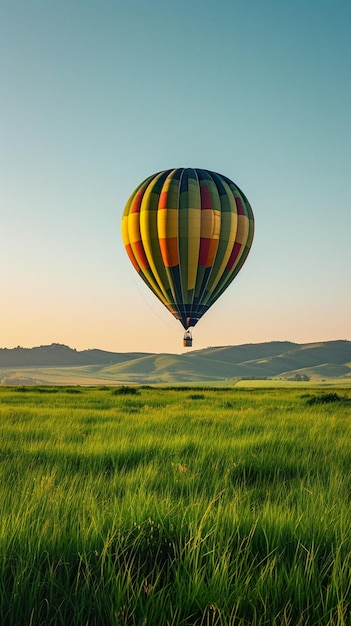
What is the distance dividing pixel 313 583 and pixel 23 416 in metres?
14.6

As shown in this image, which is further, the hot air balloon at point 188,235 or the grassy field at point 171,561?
the hot air balloon at point 188,235

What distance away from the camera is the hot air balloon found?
128ft

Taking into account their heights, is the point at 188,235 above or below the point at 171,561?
above

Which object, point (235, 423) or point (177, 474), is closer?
point (177, 474)

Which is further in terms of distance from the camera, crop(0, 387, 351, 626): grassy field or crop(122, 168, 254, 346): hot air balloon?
crop(122, 168, 254, 346): hot air balloon

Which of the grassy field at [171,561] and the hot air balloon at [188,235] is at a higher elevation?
the hot air balloon at [188,235]

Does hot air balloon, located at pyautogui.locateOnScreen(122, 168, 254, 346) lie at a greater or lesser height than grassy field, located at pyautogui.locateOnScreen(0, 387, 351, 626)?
greater

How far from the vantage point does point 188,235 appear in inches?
1528

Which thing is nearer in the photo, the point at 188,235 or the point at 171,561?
the point at 171,561

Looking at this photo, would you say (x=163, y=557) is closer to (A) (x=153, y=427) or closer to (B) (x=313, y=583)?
(B) (x=313, y=583)

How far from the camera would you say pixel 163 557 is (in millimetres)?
3557

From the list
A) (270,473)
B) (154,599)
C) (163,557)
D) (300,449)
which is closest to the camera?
(154,599)

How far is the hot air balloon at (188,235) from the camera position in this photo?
38969mm

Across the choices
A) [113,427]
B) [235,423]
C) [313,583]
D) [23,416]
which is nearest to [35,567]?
[313,583]
